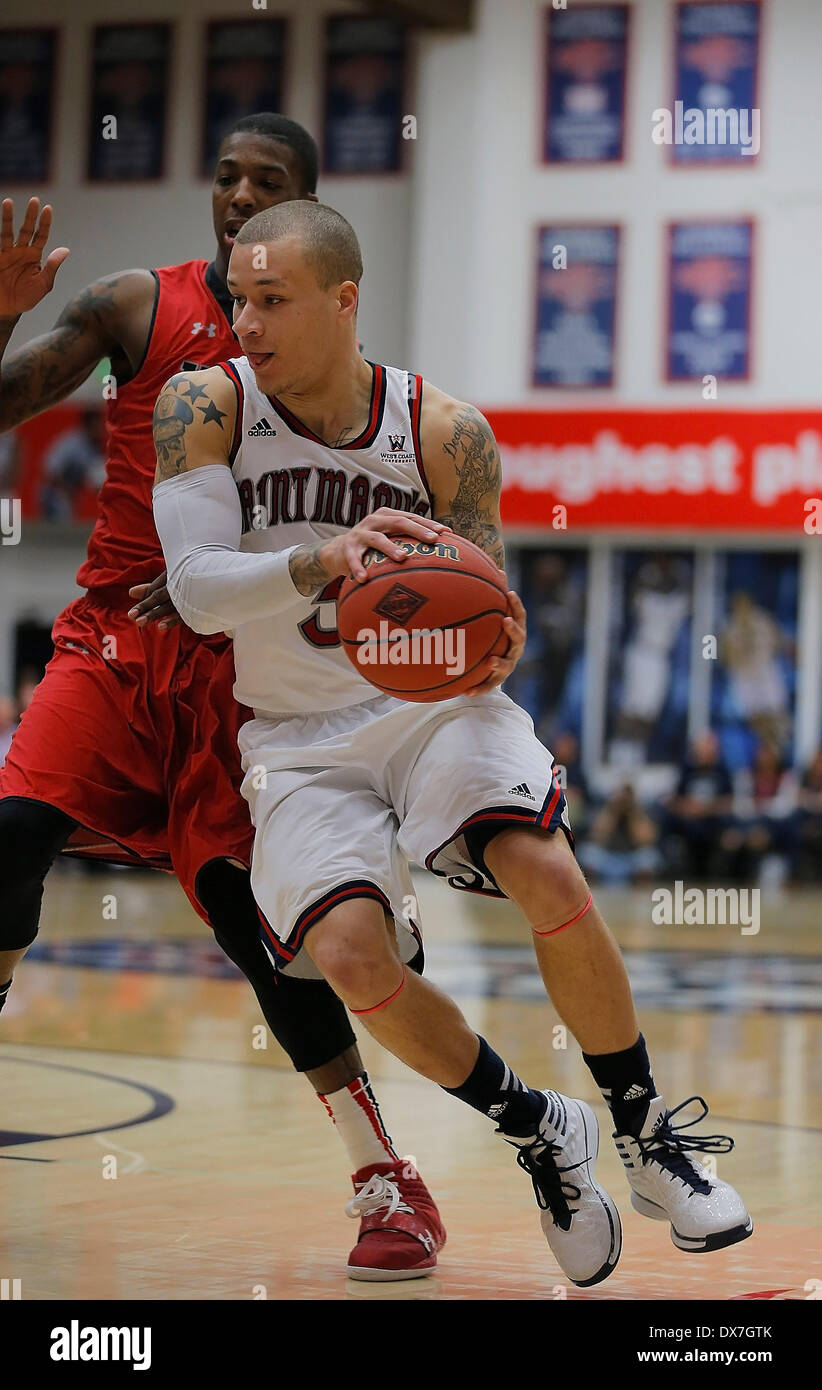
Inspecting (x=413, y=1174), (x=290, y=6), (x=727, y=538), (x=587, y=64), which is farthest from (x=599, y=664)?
(x=413, y=1174)

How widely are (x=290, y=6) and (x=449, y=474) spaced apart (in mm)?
15634

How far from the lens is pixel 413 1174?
3.77 m

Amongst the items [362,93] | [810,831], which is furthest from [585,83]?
[810,831]

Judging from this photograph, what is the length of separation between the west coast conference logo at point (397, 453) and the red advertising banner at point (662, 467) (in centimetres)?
1280

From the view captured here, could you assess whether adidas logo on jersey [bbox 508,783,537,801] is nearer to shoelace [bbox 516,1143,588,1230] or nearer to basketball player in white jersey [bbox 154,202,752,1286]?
basketball player in white jersey [bbox 154,202,752,1286]

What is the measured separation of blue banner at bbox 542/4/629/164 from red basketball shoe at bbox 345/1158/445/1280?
49.7 feet

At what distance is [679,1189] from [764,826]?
12.9 meters

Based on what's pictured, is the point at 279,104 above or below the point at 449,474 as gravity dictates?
above

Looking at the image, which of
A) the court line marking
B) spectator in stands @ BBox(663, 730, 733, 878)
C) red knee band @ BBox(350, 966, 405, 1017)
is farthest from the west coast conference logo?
spectator in stands @ BBox(663, 730, 733, 878)

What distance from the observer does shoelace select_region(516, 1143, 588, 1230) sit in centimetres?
331

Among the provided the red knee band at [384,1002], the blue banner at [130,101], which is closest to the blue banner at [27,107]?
the blue banner at [130,101]

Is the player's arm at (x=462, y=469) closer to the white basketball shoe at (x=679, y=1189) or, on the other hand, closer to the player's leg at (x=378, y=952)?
the player's leg at (x=378, y=952)
